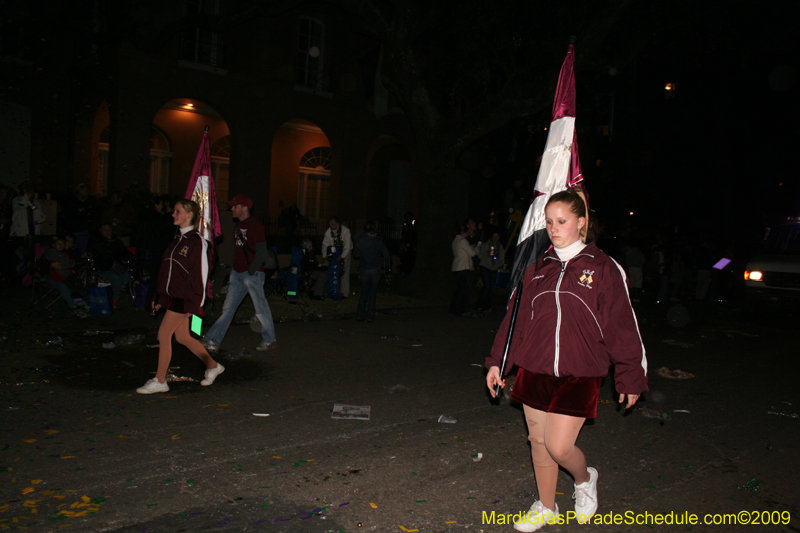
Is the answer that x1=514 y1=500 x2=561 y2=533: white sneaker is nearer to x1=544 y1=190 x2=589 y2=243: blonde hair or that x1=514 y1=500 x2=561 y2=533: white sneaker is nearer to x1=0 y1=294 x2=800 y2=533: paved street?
x1=0 y1=294 x2=800 y2=533: paved street

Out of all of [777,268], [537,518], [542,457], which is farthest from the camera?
[777,268]

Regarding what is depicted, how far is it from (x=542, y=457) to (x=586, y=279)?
1.04 metres

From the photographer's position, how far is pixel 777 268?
13.9 metres

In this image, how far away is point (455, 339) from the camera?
31.8 ft

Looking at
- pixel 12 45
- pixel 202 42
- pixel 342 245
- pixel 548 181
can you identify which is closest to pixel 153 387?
pixel 548 181

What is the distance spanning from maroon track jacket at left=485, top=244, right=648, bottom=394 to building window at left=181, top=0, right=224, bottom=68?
1816 centimetres

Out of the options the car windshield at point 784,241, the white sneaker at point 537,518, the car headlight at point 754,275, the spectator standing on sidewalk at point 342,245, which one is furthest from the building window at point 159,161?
the white sneaker at point 537,518

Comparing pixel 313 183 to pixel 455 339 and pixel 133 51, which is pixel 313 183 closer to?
pixel 133 51

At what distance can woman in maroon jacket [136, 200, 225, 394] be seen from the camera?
5910mm

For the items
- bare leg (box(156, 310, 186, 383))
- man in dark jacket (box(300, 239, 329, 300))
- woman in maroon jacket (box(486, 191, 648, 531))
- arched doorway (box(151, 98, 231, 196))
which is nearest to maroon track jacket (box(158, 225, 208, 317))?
bare leg (box(156, 310, 186, 383))

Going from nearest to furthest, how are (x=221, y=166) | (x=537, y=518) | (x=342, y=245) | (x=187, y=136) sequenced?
(x=537, y=518), (x=342, y=245), (x=187, y=136), (x=221, y=166)

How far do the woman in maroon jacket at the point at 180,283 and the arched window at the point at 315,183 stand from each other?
1886 cm

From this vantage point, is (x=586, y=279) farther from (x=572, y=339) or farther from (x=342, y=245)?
(x=342, y=245)

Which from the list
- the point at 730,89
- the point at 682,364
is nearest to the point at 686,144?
the point at 730,89
